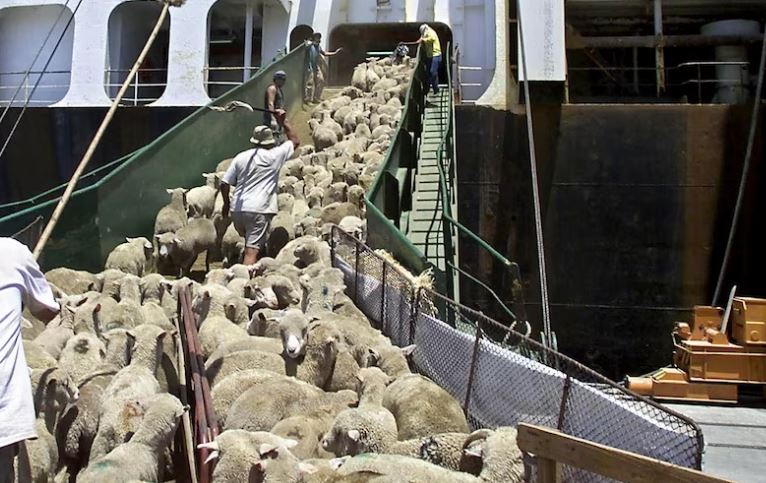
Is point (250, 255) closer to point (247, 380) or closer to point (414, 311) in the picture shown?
point (414, 311)

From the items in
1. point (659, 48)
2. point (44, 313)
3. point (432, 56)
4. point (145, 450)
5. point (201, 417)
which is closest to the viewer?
point (44, 313)

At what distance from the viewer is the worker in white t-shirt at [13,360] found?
142 inches

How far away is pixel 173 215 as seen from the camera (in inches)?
427

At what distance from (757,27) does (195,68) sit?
519 inches

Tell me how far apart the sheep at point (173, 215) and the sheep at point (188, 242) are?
24 centimetres

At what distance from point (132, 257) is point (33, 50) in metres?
12.7

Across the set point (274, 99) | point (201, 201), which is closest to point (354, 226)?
point (201, 201)

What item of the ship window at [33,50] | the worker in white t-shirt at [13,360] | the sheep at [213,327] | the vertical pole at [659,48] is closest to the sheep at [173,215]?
the sheep at [213,327]

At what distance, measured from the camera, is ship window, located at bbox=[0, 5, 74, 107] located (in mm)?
20047

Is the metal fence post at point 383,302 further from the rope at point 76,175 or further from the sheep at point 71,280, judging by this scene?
the sheep at point 71,280

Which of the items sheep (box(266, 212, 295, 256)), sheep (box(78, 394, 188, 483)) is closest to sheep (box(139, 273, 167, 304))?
sheep (box(266, 212, 295, 256))

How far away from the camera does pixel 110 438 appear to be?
5.29m

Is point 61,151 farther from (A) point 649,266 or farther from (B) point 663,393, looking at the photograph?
(B) point 663,393

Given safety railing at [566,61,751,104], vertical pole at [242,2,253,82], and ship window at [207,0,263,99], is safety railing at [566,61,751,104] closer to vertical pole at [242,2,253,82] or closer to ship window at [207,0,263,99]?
vertical pole at [242,2,253,82]
